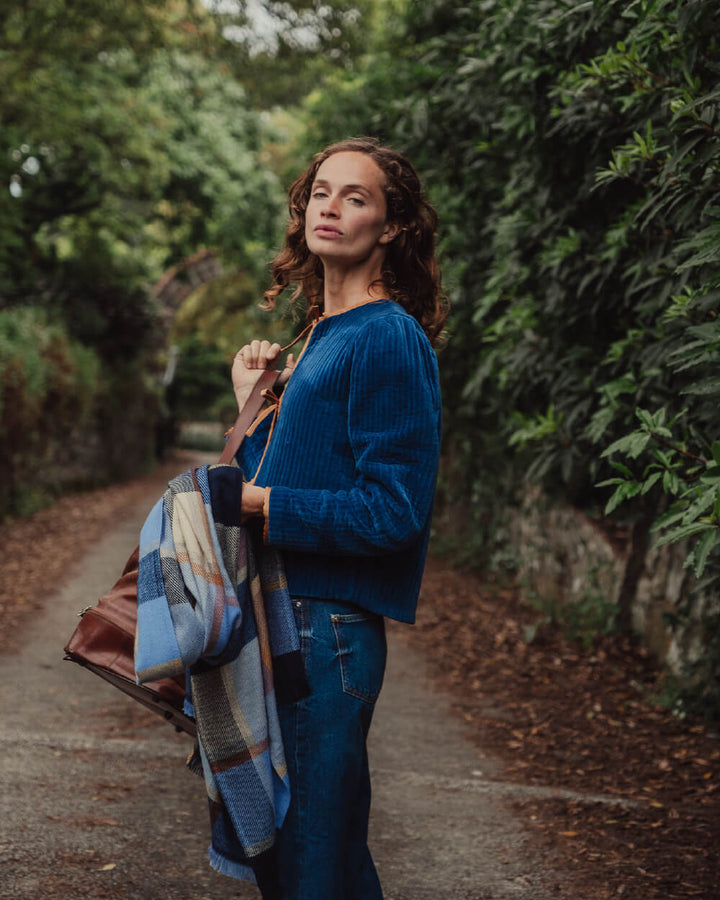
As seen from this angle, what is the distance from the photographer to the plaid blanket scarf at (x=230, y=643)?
6.05ft

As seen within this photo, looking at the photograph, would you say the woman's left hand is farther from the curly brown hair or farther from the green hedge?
the green hedge

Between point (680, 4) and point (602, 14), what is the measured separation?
764mm

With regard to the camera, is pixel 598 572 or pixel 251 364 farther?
pixel 598 572

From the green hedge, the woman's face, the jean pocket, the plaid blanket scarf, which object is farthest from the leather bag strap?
the green hedge

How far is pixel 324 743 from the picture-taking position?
194 centimetres

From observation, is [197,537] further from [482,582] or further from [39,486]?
[39,486]

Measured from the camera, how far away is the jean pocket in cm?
197

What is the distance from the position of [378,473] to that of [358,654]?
0.39m

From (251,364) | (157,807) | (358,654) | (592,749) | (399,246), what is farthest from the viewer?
(592,749)

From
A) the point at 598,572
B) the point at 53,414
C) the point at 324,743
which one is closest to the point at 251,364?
the point at 324,743

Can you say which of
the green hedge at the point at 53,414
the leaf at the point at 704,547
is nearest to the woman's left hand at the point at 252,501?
the leaf at the point at 704,547

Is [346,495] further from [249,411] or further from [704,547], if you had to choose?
[704,547]

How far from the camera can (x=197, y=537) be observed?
1889 millimetres

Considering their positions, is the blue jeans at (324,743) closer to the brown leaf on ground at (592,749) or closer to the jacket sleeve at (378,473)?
the jacket sleeve at (378,473)
